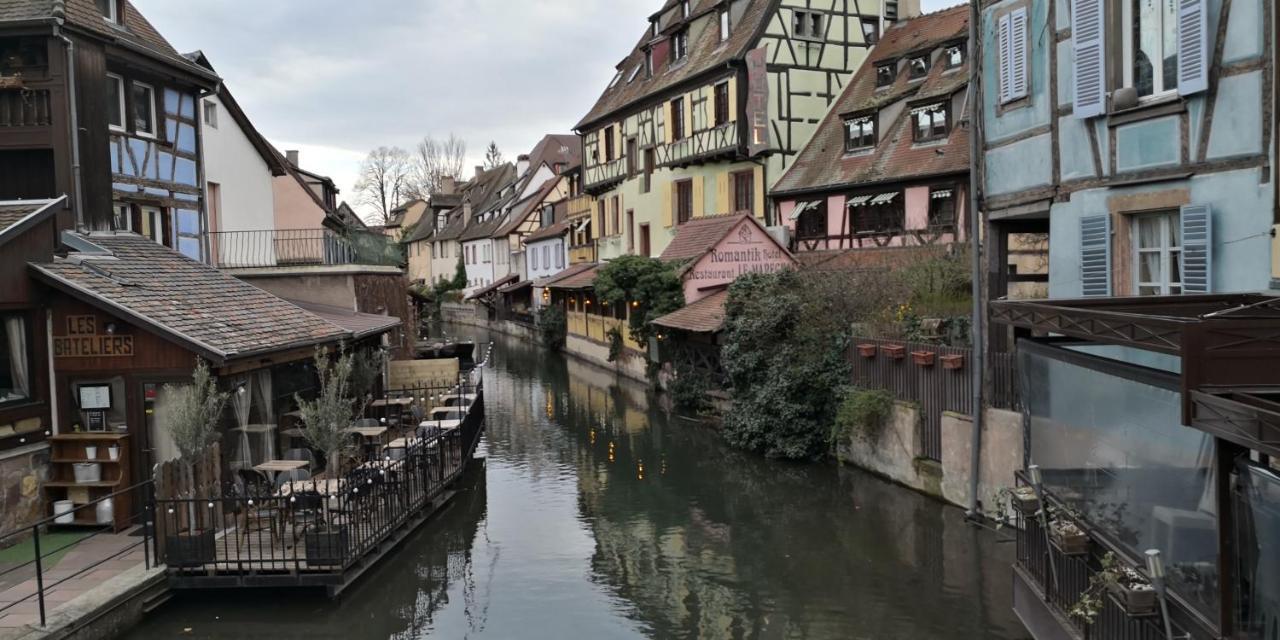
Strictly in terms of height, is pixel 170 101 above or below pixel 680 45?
below

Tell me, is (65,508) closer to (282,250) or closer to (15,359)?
(15,359)

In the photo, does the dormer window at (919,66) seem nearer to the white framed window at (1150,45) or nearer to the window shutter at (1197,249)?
the white framed window at (1150,45)

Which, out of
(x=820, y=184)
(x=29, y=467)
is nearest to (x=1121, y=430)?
(x=29, y=467)

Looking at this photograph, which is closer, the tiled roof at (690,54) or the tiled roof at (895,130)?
the tiled roof at (895,130)

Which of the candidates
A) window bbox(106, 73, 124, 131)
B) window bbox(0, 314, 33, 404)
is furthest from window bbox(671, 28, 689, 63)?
window bbox(0, 314, 33, 404)

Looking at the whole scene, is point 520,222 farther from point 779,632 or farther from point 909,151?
point 779,632

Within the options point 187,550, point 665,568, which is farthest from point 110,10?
point 665,568

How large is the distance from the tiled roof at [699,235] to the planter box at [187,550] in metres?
17.0

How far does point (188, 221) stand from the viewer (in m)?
17.8

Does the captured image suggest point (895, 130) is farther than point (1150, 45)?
Yes

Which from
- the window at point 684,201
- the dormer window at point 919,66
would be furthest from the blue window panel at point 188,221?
the dormer window at point 919,66

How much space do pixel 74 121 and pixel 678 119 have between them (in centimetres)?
2049

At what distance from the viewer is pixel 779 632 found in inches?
367

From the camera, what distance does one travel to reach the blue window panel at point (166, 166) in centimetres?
1680
